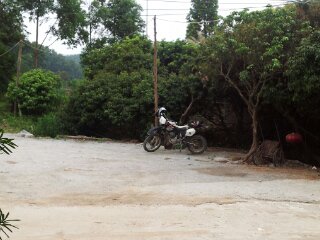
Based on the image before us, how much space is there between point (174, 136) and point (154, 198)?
241 inches

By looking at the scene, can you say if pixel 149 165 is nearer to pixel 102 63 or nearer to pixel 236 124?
pixel 236 124

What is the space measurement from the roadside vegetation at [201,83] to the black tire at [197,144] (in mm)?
1651

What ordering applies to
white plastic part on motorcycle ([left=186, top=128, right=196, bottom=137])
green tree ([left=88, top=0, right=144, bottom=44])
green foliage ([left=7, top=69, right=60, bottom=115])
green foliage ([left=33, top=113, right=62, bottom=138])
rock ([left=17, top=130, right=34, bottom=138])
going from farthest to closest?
green tree ([left=88, top=0, right=144, bottom=44])
green foliage ([left=7, top=69, right=60, bottom=115])
green foliage ([left=33, top=113, right=62, bottom=138])
rock ([left=17, top=130, right=34, bottom=138])
white plastic part on motorcycle ([left=186, top=128, right=196, bottom=137])

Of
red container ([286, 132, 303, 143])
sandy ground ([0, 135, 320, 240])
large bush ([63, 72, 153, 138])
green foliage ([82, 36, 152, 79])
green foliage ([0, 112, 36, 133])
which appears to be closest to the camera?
sandy ground ([0, 135, 320, 240])

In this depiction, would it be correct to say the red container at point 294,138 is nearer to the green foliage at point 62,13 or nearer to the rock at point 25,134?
the rock at point 25,134

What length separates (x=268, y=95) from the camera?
34.8 ft

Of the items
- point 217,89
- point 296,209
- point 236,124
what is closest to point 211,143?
point 236,124

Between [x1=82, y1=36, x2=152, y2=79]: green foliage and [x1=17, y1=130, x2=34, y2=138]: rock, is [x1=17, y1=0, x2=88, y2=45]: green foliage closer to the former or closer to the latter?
[x1=82, y1=36, x2=152, y2=79]: green foliage

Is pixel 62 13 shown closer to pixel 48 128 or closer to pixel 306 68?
pixel 48 128

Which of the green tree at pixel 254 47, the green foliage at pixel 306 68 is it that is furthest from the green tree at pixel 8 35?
the green foliage at pixel 306 68

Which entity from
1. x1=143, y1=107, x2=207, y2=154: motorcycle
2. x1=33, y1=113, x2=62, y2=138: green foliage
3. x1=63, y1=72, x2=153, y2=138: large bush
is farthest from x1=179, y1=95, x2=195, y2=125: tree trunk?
x1=33, y1=113, x2=62, y2=138: green foliage

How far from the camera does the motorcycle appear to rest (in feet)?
40.8

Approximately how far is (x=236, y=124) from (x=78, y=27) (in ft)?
55.0

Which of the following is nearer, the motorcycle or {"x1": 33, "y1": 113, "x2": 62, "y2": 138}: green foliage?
the motorcycle
